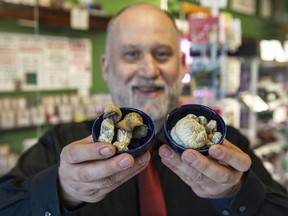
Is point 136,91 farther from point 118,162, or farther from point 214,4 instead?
point 214,4

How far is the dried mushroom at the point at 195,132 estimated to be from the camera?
61 centimetres

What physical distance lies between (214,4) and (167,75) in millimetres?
1157

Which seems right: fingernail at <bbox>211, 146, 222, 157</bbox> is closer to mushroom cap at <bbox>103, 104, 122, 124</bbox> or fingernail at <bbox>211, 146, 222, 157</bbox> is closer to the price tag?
mushroom cap at <bbox>103, 104, 122, 124</bbox>

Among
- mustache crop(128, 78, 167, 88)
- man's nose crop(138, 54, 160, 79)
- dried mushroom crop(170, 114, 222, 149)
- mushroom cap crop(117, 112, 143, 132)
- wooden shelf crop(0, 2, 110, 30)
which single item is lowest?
dried mushroom crop(170, 114, 222, 149)

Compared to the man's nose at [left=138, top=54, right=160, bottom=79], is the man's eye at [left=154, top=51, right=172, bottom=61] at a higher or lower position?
higher

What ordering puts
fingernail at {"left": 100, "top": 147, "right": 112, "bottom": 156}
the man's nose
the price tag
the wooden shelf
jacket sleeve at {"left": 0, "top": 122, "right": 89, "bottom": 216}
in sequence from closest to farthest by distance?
fingernail at {"left": 100, "top": 147, "right": 112, "bottom": 156} < jacket sleeve at {"left": 0, "top": 122, "right": 89, "bottom": 216} < the man's nose < the wooden shelf < the price tag

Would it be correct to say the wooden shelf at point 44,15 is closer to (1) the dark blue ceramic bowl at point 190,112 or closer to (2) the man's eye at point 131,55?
(2) the man's eye at point 131,55

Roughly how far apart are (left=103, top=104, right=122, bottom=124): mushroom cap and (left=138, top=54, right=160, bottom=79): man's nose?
18.0 inches

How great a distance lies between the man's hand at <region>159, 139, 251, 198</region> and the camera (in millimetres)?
589

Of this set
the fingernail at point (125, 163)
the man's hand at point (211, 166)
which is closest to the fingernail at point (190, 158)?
the man's hand at point (211, 166)

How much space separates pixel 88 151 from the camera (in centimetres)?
57

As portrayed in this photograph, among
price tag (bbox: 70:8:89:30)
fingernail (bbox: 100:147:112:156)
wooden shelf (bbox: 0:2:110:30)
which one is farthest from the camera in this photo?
price tag (bbox: 70:8:89:30)

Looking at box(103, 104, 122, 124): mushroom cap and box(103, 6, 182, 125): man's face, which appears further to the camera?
box(103, 6, 182, 125): man's face

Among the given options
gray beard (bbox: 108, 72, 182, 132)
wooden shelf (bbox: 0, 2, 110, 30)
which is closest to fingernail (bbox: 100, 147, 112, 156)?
gray beard (bbox: 108, 72, 182, 132)
